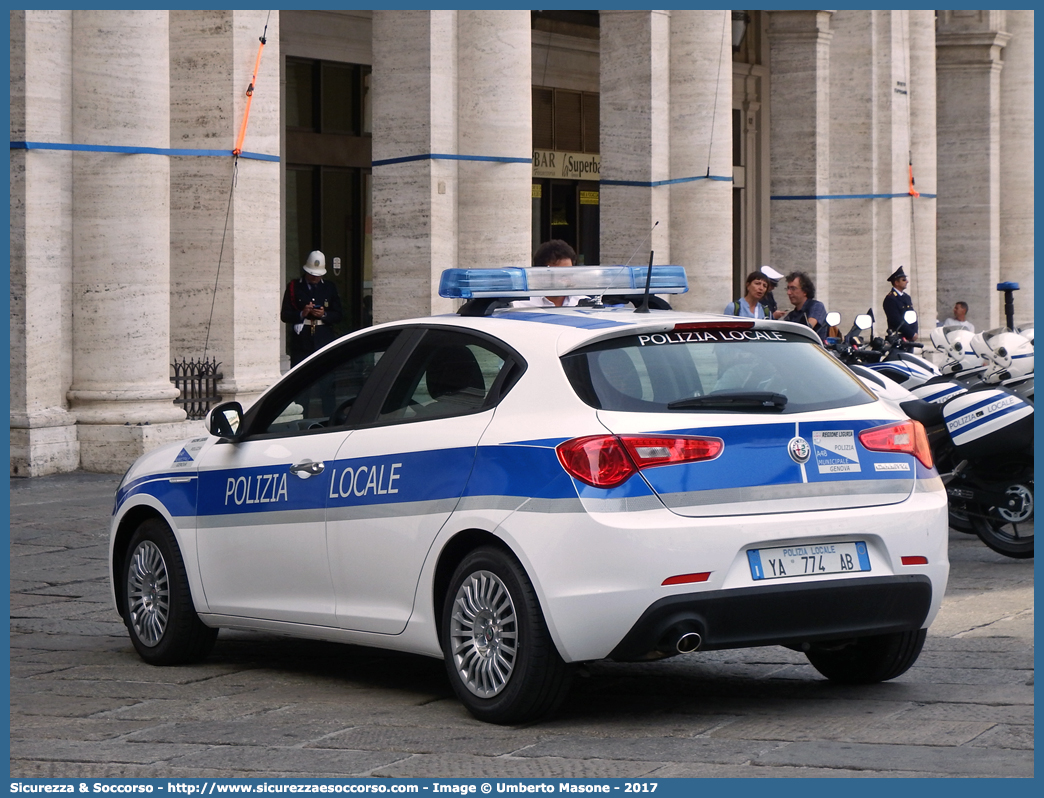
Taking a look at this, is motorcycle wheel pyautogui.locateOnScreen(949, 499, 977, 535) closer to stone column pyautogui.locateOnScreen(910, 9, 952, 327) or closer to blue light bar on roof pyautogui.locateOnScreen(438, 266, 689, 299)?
blue light bar on roof pyautogui.locateOnScreen(438, 266, 689, 299)

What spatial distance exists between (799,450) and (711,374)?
14.6 inches

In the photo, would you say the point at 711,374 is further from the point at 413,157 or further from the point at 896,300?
the point at 896,300

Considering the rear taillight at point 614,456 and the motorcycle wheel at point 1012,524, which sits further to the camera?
the motorcycle wheel at point 1012,524

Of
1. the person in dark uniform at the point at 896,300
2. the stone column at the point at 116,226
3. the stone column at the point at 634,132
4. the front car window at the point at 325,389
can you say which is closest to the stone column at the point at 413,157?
the stone column at the point at 634,132

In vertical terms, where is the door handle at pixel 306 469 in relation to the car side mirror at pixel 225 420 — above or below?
below

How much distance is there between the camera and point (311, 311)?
17.5 metres

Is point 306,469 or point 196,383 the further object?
point 196,383

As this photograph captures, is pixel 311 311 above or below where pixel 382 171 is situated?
below

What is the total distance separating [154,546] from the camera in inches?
279

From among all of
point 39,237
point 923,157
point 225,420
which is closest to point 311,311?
point 39,237

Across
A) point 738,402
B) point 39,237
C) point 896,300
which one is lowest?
point 738,402

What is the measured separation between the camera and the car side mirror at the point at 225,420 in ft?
22.2

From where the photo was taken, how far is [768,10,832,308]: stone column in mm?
25750

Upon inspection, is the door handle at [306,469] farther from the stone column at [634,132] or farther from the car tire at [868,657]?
the stone column at [634,132]
